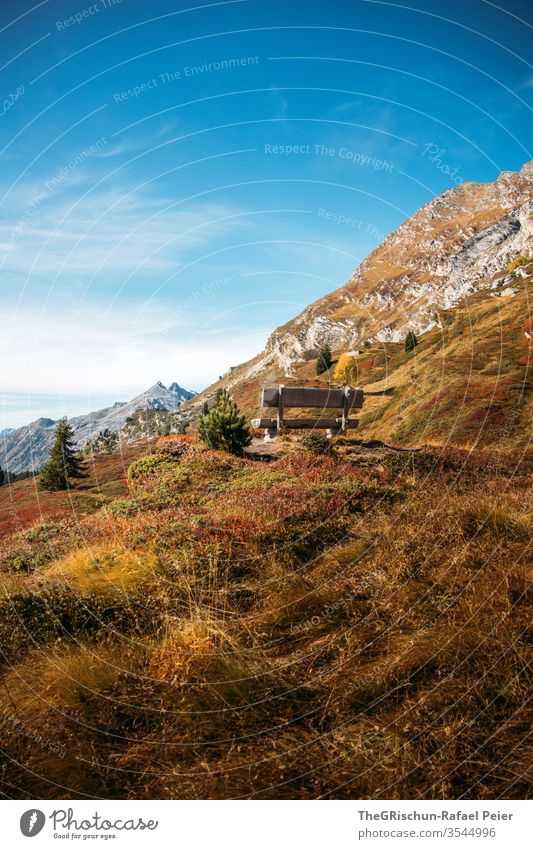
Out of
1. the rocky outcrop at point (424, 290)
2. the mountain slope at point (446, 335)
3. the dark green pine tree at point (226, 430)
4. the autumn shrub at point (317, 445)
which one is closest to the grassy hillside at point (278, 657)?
the autumn shrub at point (317, 445)

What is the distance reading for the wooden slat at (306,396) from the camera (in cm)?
1750

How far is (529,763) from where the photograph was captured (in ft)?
10.1

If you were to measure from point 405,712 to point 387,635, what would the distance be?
1.05 m

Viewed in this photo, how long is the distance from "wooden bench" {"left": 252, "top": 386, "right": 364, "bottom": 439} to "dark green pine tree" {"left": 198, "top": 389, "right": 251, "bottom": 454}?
1769 millimetres

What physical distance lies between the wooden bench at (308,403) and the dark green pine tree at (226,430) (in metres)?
1.77

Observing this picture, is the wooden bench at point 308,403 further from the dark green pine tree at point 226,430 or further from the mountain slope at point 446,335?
the mountain slope at point 446,335

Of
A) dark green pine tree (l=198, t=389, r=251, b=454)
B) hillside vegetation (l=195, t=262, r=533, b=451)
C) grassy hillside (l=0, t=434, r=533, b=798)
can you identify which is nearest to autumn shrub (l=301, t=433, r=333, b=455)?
dark green pine tree (l=198, t=389, r=251, b=454)

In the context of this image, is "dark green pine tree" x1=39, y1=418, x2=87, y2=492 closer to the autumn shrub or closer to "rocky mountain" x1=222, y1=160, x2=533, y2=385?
the autumn shrub

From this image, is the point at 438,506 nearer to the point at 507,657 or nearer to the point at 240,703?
the point at 507,657

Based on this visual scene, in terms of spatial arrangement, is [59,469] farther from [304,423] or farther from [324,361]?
[324,361]

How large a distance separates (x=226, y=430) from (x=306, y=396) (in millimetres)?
3705

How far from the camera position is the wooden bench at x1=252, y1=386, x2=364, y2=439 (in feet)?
57.6

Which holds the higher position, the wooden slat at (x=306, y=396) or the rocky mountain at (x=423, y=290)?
the rocky mountain at (x=423, y=290)

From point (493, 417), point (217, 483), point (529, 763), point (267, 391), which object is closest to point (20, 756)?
point (529, 763)
